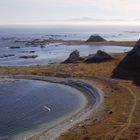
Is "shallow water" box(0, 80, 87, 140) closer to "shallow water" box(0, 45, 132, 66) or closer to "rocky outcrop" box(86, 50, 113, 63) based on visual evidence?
"rocky outcrop" box(86, 50, 113, 63)

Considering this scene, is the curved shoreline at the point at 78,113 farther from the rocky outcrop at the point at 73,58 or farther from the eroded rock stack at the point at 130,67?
the rocky outcrop at the point at 73,58

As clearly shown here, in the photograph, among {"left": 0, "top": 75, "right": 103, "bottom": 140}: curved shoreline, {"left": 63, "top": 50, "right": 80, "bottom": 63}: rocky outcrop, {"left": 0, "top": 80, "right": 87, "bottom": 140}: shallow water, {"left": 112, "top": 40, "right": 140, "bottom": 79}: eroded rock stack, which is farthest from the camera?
{"left": 63, "top": 50, "right": 80, "bottom": 63}: rocky outcrop

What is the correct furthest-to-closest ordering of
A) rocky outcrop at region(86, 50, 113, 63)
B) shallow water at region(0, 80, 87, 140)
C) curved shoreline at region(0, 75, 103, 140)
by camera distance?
1. rocky outcrop at region(86, 50, 113, 63)
2. shallow water at region(0, 80, 87, 140)
3. curved shoreline at region(0, 75, 103, 140)

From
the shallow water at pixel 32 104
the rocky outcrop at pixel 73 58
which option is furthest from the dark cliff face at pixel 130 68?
the rocky outcrop at pixel 73 58

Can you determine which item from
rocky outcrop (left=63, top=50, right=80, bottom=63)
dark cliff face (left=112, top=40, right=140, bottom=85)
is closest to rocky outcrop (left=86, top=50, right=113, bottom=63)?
rocky outcrop (left=63, top=50, right=80, bottom=63)

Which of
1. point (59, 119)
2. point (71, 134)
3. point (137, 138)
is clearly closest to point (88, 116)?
point (59, 119)

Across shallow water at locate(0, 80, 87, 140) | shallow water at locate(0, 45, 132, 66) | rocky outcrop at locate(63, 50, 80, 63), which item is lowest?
shallow water at locate(0, 45, 132, 66)

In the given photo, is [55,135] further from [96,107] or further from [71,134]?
[96,107]

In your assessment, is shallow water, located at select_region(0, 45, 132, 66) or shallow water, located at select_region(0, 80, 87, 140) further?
shallow water, located at select_region(0, 45, 132, 66)

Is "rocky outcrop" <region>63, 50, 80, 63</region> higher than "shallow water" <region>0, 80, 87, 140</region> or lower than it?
higher
